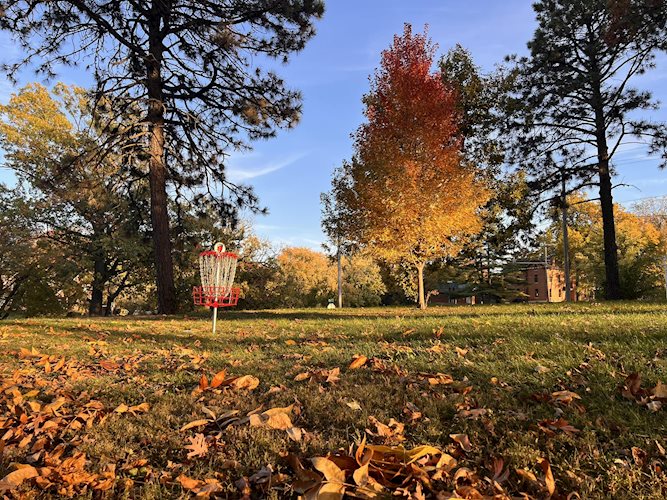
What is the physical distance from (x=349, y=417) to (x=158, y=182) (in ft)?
38.0

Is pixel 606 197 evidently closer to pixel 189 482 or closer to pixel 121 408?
pixel 121 408

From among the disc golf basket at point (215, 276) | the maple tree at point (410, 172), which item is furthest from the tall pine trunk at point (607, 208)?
the disc golf basket at point (215, 276)

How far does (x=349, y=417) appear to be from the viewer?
9.30 ft

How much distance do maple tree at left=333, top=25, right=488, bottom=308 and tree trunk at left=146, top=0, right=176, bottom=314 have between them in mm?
5595

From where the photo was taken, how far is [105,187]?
622 inches

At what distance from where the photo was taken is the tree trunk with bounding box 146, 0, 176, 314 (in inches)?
495

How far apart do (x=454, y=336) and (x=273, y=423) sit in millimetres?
3261

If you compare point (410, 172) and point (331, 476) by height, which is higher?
point (410, 172)

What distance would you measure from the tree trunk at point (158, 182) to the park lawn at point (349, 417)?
25.5ft

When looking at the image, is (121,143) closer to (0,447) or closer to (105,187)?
(105,187)

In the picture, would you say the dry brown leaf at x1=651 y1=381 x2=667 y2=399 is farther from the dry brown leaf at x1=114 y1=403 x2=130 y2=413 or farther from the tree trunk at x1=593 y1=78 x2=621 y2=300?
the tree trunk at x1=593 y1=78 x2=621 y2=300

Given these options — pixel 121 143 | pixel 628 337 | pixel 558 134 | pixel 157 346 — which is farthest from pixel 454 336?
pixel 558 134

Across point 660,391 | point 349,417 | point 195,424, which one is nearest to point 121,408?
point 195,424

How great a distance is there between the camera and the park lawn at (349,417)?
2123mm
